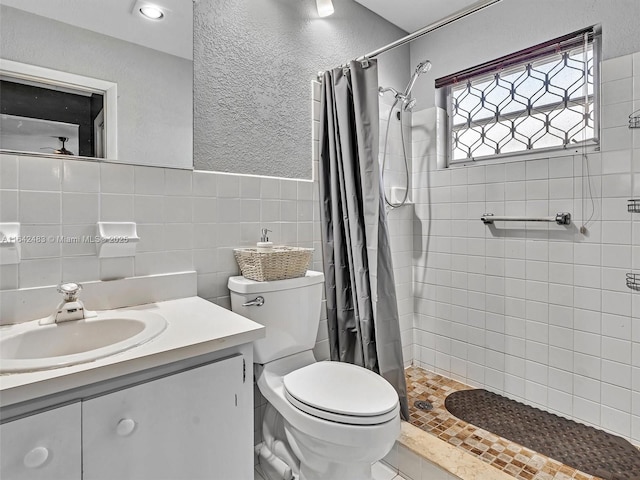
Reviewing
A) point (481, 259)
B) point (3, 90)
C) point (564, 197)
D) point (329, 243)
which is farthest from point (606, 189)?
point (3, 90)

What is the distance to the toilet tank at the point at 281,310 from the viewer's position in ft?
4.75

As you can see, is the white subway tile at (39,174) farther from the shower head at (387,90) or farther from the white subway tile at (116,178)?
the shower head at (387,90)

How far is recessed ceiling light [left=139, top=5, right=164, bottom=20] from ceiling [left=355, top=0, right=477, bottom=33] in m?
1.33

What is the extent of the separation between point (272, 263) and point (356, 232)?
470 millimetres

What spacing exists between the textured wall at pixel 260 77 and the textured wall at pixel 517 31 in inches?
25.6

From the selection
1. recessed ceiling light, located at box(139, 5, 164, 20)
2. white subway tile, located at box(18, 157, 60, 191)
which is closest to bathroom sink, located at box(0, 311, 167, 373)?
white subway tile, located at box(18, 157, 60, 191)

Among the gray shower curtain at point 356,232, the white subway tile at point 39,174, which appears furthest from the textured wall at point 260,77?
the white subway tile at point 39,174

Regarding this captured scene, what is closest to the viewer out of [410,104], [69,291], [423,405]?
[69,291]

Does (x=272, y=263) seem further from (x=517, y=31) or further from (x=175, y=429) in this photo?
(x=517, y=31)

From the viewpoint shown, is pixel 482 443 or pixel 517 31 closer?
pixel 482 443

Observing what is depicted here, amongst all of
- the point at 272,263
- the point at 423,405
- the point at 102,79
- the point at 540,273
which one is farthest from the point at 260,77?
the point at 423,405

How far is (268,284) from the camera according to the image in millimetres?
1450

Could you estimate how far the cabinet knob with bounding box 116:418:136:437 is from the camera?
32.6 inches

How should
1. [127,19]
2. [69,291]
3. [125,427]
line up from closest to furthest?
[125,427]
[69,291]
[127,19]
